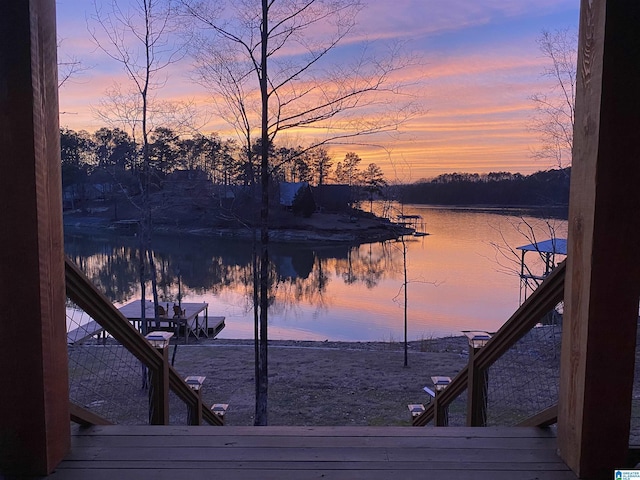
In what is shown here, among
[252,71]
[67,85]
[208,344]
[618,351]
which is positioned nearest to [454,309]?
[208,344]

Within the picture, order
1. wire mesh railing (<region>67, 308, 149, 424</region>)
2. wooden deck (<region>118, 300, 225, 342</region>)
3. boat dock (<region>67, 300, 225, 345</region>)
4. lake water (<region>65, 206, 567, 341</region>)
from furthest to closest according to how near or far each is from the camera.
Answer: lake water (<region>65, 206, 567, 341</region>)
wooden deck (<region>118, 300, 225, 342</region>)
boat dock (<region>67, 300, 225, 345</region>)
wire mesh railing (<region>67, 308, 149, 424</region>)

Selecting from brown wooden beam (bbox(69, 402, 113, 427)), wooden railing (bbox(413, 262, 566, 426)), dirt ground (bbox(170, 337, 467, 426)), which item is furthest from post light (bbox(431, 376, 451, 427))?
dirt ground (bbox(170, 337, 467, 426))

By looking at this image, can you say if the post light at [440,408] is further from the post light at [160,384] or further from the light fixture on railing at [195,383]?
the post light at [160,384]

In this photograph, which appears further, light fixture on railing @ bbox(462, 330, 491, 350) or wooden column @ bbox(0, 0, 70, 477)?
light fixture on railing @ bbox(462, 330, 491, 350)

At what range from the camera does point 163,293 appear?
1788cm

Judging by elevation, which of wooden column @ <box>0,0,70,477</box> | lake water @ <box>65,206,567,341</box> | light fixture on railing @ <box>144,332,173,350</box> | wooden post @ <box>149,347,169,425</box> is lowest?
lake water @ <box>65,206,567,341</box>

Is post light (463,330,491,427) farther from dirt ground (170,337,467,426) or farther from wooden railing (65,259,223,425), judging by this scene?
dirt ground (170,337,467,426)

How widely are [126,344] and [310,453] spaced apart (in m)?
1.09

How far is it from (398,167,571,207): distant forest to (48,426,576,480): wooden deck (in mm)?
4032

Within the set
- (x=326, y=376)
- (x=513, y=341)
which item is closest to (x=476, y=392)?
(x=513, y=341)

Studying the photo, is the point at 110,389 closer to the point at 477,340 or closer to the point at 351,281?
the point at 477,340

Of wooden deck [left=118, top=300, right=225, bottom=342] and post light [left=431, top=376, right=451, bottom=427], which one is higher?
post light [left=431, top=376, right=451, bottom=427]

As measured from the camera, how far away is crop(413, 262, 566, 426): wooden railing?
1967 mm

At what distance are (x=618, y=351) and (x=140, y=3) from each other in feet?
25.6
